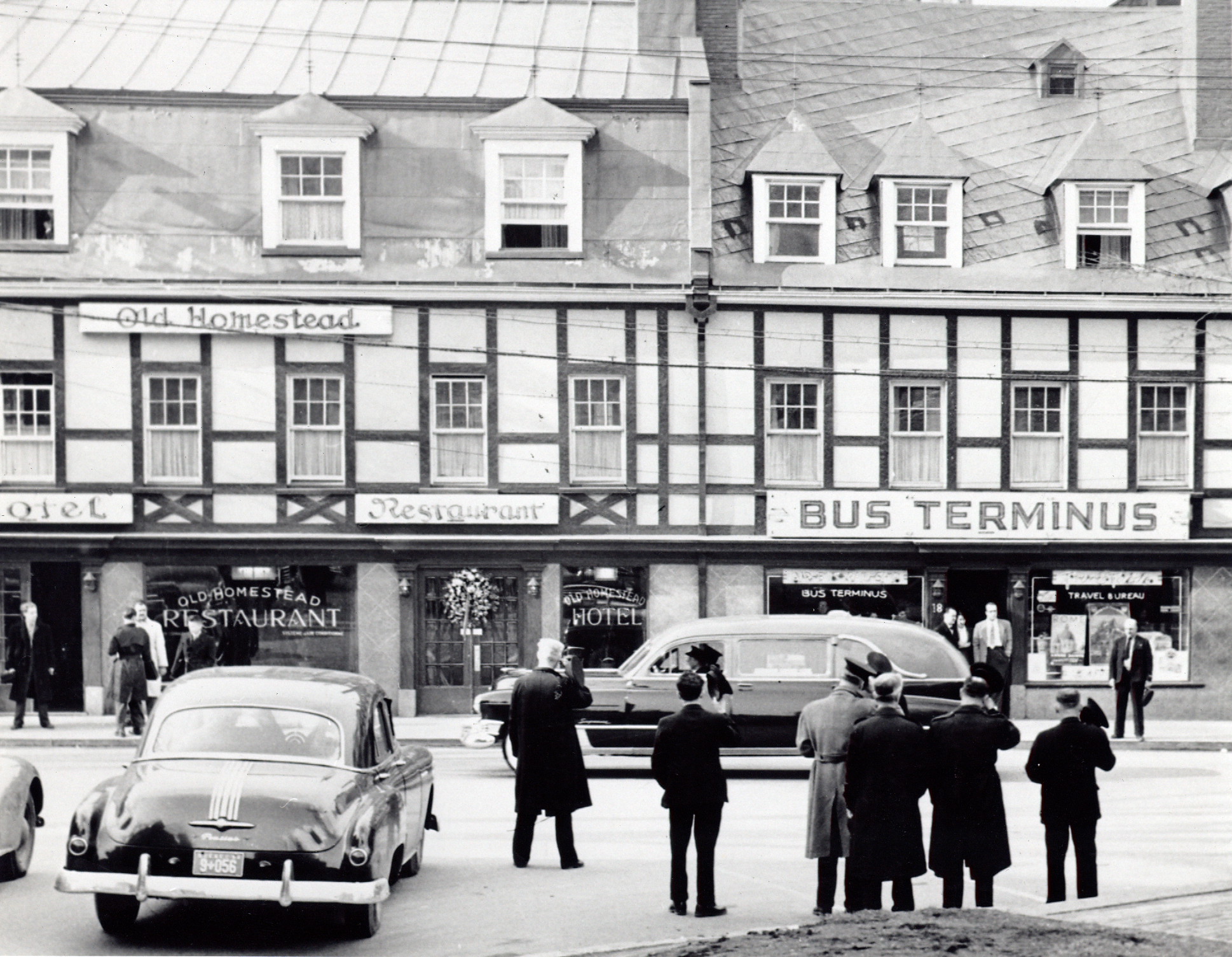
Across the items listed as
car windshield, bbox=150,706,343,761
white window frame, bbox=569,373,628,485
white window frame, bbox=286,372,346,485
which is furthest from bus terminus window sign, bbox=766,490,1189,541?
car windshield, bbox=150,706,343,761

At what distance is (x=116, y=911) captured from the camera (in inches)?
351

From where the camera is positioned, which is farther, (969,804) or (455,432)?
(455,432)

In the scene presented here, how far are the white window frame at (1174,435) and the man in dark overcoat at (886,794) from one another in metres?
17.0

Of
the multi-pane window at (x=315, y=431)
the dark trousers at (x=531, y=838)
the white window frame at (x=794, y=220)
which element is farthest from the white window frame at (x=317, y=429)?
the dark trousers at (x=531, y=838)

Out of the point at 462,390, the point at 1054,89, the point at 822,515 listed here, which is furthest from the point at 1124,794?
the point at 1054,89

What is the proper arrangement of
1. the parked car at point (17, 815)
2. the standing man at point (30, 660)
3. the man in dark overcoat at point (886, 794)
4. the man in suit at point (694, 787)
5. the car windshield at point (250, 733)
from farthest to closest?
the standing man at point (30, 660), the parked car at point (17, 815), the man in suit at point (694, 787), the car windshield at point (250, 733), the man in dark overcoat at point (886, 794)

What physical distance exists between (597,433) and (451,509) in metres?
2.59

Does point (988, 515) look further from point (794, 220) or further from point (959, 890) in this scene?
point (959, 890)

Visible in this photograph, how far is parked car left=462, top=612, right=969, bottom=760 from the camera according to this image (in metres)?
17.5

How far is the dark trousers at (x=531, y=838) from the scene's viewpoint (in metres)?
11.5

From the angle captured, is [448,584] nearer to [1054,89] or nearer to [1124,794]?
[1124,794]

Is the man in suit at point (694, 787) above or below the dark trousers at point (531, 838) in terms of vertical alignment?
above

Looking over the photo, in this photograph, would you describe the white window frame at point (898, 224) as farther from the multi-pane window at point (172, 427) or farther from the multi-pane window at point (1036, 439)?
the multi-pane window at point (172, 427)

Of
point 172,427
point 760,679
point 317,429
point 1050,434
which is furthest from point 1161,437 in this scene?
point 172,427
